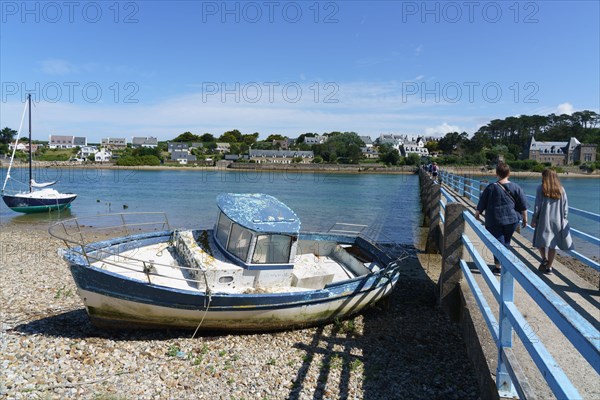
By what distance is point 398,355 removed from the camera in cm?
688

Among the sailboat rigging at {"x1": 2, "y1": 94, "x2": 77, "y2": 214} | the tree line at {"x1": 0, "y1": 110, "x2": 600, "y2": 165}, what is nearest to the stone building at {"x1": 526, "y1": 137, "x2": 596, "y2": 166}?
the tree line at {"x1": 0, "y1": 110, "x2": 600, "y2": 165}

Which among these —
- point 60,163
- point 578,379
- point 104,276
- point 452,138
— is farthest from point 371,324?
point 452,138

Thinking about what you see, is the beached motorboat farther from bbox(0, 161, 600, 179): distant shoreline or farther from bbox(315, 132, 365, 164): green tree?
bbox(315, 132, 365, 164): green tree

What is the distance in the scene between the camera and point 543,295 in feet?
9.68

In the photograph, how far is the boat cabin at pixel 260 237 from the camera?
8.44m

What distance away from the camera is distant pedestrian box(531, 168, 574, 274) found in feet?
24.0

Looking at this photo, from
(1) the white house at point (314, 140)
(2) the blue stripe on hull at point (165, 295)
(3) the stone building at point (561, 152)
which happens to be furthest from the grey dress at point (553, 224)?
(1) the white house at point (314, 140)

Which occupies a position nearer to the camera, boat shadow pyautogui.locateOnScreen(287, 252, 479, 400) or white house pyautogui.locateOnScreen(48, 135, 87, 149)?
boat shadow pyautogui.locateOnScreen(287, 252, 479, 400)

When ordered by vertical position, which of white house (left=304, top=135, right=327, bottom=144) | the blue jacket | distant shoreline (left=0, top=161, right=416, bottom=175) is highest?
white house (left=304, top=135, right=327, bottom=144)

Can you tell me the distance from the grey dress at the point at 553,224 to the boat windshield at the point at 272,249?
14.5ft

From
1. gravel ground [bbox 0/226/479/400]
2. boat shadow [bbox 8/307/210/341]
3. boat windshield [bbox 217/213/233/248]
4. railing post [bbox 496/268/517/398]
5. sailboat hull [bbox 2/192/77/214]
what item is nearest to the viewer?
railing post [bbox 496/268/517/398]

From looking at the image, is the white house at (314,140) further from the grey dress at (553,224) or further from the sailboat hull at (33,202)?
the grey dress at (553,224)

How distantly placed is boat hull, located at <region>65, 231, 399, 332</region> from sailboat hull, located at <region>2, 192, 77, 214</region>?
24.9 metres

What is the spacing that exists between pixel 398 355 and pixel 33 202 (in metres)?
29.4
